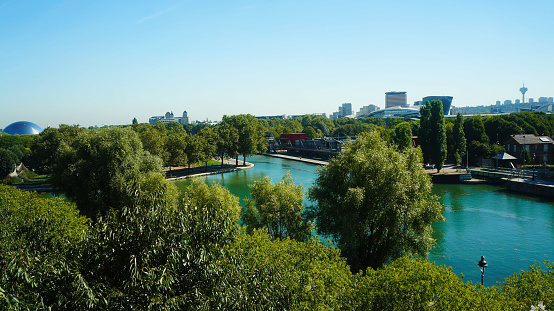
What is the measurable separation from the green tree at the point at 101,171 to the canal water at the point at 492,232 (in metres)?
17.5

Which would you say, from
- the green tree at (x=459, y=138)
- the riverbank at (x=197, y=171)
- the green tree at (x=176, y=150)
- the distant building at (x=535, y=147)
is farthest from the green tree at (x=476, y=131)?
the green tree at (x=176, y=150)

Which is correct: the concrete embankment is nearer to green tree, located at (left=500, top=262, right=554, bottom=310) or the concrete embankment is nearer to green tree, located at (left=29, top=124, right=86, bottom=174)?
green tree, located at (left=500, top=262, right=554, bottom=310)

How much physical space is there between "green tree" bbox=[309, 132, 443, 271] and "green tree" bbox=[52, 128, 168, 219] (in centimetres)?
1525

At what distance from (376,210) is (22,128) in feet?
575

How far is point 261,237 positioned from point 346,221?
264 inches

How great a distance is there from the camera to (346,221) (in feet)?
68.1

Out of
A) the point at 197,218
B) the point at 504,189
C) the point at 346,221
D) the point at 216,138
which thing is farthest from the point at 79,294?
the point at 216,138

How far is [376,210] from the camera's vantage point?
21156mm

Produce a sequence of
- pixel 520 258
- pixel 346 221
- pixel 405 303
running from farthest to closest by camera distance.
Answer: pixel 520 258 < pixel 346 221 < pixel 405 303

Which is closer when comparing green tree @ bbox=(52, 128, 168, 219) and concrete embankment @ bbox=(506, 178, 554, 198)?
green tree @ bbox=(52, 128, 168, 219)

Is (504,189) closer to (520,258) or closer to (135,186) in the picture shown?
(520,258)

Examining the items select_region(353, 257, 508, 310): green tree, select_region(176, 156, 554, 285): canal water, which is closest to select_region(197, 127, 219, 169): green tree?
select_region(176, 156, 554, 285): canal water

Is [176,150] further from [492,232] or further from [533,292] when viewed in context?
[533,292]

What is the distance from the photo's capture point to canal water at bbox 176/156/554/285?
24.4 meters
